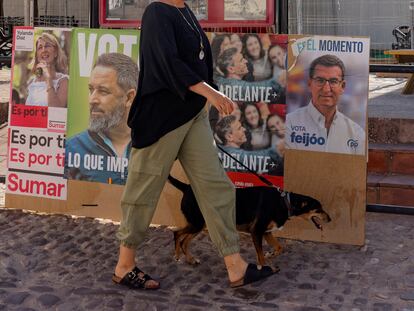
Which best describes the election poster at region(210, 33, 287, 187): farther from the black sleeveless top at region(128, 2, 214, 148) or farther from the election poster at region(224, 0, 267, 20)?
the election poster at region(224, 0, 267, 20)

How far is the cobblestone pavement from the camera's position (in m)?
3.76

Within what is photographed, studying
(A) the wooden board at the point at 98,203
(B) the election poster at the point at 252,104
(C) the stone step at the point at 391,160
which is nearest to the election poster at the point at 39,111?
(A) the wooden board at the point at 98,203

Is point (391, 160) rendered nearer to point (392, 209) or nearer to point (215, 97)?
point (392, 209)

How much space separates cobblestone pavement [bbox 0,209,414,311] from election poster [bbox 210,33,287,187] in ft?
1.72

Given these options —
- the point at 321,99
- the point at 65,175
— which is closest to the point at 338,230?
the point at 321,99

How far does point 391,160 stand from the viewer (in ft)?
19.4

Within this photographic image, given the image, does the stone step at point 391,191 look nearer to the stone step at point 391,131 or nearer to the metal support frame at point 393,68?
the stone step at point 391,131

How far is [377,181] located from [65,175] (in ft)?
8.09

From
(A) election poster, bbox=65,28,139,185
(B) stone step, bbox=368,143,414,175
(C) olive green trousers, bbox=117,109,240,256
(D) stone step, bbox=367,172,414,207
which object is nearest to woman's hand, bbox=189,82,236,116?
(C) olive green trousers, bbox=117,109,240,256

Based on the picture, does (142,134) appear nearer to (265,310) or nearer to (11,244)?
(265,310)

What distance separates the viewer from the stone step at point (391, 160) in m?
5.86

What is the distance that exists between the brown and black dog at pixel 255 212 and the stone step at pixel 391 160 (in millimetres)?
1779

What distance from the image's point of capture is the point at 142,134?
12.5 feet

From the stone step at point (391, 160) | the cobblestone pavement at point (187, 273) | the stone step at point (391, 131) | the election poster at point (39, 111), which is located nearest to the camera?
the cobblestone pavement at point (187, 273)
